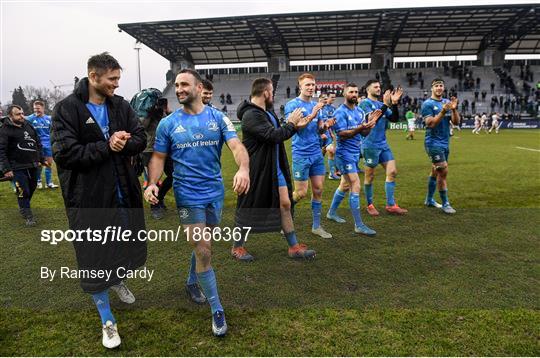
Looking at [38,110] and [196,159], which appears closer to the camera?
[196,159]

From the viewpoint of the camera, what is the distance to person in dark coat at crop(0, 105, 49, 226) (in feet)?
20.1

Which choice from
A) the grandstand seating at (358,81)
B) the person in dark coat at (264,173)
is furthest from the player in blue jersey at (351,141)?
the grandstand seating at (358,81)

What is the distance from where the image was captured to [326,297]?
3.67 meters

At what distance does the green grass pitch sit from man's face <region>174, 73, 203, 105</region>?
1.84 m

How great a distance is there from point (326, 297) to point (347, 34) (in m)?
40.9

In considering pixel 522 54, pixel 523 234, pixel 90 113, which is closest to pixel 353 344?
pixel 90 113

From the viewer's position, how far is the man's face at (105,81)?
2.94 metres

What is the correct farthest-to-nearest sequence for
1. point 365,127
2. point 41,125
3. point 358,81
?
point 358,81, point 41,125, point 365,127

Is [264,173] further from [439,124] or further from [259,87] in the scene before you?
[439,124]

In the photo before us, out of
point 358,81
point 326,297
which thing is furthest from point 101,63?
point 358,81

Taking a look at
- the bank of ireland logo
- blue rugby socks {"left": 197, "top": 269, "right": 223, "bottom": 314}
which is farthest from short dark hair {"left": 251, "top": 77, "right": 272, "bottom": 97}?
blue rugby socks {"left": 197, "top": 269, "right": 223, "bottom": 314}

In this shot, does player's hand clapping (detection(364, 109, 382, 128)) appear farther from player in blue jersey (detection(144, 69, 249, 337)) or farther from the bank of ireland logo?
the bank of ireland logo

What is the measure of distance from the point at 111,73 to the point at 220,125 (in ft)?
3.03

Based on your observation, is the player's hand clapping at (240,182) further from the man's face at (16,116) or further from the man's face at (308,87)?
the man's face at (16,116)
